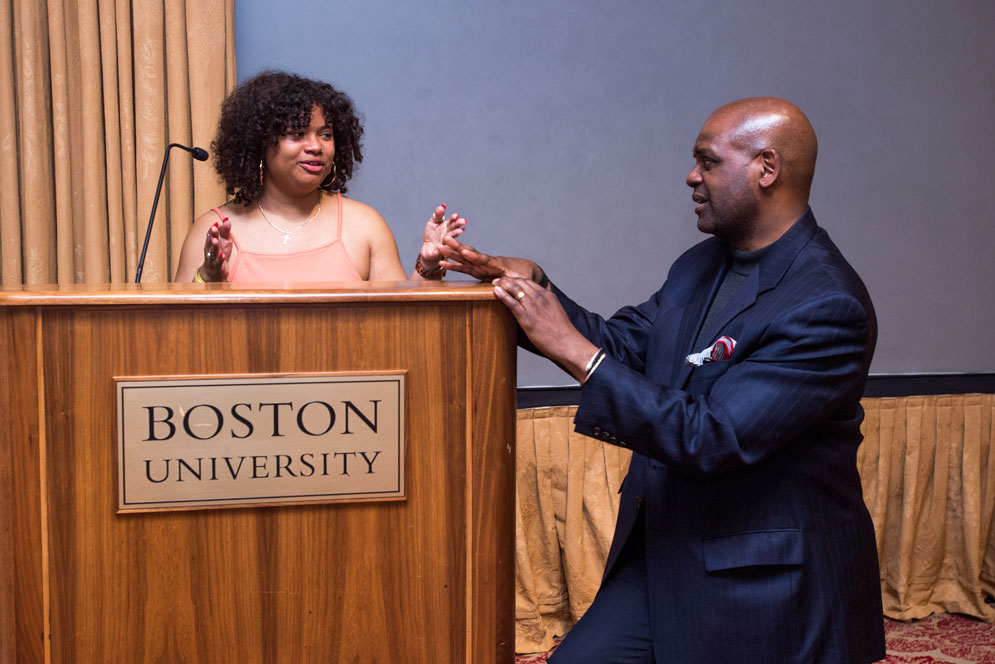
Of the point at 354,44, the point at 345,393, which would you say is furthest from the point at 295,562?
the point at 354,44

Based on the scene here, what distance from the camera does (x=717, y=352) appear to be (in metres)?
1.92

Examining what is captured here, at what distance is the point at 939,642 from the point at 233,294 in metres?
3.38

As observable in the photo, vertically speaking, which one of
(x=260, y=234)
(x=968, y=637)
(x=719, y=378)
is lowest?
(x=968, y=637)

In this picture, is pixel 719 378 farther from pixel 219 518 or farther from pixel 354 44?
pixel 354 44

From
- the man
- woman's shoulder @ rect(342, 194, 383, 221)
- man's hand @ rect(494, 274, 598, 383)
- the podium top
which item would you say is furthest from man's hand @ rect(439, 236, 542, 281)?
woman's shoulder @ rect(342, 194, 383, 221)

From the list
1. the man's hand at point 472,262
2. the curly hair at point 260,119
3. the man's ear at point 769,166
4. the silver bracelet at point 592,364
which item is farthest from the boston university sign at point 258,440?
the curly hair at point 260,119

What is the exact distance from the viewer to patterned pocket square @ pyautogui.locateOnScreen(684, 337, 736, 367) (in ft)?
6.22

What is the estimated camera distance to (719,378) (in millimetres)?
1880

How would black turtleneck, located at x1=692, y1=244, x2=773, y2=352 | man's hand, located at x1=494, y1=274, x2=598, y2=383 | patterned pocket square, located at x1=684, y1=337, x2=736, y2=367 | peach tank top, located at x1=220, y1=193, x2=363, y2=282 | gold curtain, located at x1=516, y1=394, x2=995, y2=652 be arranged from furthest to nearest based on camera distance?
gold curtain, located at x1=516, y1=394, x2=995, y2=652, peach tank top, located at x1=220, y1=193, x2=363, y2=282, black turtleneck, located at x1=692, y1=244, x2=773, y2=352, patterned pocket square, located at x1=684, y1=337, x2=736, y2=367, man's hand, located at x1=494, y1=274, x2=598, y2=383

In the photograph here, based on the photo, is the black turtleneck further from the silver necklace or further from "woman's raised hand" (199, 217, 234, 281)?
the silver necklace

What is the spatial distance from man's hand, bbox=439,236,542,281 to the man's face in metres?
0.44

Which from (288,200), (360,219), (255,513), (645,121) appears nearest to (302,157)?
(288,200)

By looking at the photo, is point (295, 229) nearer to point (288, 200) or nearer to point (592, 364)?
point (288, 200)

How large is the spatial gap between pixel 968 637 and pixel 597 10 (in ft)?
9.64
